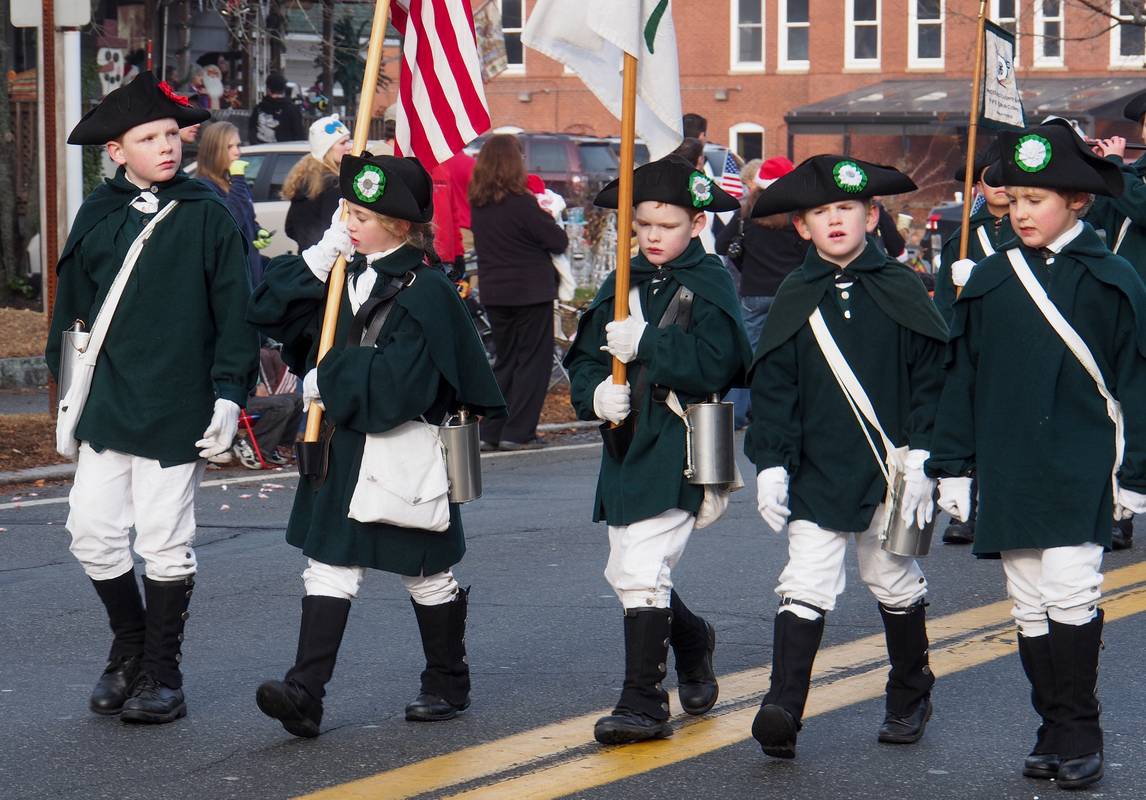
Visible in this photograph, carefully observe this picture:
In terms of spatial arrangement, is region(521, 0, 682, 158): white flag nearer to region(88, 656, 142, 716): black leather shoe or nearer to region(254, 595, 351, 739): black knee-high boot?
region(254, 595, 351, 739): black knee-high boot

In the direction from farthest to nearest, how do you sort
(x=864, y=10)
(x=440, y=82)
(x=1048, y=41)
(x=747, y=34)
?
(x=747, y=34) → (x=864, y=10) → (x=1048, y=41) → (x=440, y=82)

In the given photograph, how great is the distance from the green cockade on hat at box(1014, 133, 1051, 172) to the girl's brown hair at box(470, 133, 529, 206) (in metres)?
7.12

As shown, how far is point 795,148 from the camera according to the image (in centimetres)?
4566

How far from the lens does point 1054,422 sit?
5117 millimetres

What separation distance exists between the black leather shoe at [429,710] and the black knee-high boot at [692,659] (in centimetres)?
69

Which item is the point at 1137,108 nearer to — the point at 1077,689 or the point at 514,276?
the point at 514,276

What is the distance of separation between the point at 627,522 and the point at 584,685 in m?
0.88

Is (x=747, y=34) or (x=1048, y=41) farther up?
(x=747, y=34)

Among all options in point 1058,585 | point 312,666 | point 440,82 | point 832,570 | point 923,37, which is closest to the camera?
point 1058,585

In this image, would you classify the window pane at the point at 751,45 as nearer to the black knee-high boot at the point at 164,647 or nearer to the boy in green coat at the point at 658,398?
the boy in green coat at the point at 658,398

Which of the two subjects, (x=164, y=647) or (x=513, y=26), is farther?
(x=513, y=26)

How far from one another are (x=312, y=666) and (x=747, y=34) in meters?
42.6

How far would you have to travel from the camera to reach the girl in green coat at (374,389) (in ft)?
18.0

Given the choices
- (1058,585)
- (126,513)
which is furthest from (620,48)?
(1058,585)
